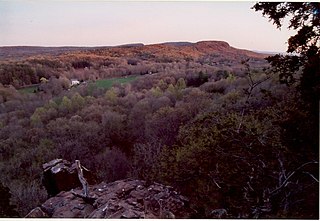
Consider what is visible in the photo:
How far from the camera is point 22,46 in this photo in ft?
16.2

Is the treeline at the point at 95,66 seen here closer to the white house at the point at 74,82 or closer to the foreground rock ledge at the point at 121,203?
A: the white house at the point at 74,82

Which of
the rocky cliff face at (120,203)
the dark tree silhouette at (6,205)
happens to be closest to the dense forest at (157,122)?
the dark tree silhouette at (6,205)

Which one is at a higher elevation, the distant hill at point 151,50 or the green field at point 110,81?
the distant hill at point 151,50

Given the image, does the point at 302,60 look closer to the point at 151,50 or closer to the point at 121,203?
the point at 151,50

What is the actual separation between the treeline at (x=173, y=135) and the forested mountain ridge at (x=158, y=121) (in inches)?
0.5

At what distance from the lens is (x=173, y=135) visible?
5180mm

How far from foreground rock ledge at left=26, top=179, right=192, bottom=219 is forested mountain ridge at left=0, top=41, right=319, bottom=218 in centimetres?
13

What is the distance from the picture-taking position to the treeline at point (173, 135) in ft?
15.6

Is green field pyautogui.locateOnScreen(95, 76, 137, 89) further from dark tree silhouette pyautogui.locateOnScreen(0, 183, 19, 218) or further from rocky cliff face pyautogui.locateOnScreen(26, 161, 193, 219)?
dark tree silhouette pyautogui.locateOnScreen(0, 183, 19, 218)

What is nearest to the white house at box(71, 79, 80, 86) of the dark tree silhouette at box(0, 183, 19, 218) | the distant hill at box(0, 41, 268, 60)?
the distant hill at box(0, 41, 268, 60)

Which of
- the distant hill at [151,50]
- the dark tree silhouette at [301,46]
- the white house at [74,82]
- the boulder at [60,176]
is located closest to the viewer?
the dark tree silhouette at [301,46]

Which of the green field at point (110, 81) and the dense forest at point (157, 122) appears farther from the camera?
the green field at point (110, 81)

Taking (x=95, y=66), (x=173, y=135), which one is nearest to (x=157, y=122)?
(x=173, y=135)

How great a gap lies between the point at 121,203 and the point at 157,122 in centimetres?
105
